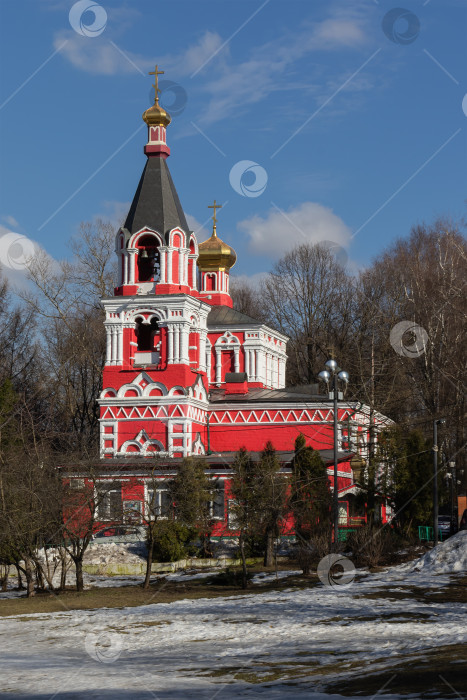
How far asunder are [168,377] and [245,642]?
21.8m

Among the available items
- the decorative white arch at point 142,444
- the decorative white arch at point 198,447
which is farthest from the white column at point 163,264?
the decorative white arch at point 198,447

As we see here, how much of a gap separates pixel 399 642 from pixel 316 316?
4260 cm

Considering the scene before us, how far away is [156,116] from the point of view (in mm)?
38250

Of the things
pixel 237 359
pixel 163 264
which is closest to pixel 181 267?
pixel 163 264

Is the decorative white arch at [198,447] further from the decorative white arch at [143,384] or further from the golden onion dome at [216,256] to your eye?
the golden onion dome at [216,256]

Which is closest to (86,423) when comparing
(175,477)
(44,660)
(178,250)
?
(178,250)

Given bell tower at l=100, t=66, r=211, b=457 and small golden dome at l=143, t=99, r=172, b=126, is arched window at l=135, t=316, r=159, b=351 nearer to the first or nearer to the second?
bell tower at l=100, t=66, r=211, b=457

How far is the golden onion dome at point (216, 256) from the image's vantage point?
4774 centimetres

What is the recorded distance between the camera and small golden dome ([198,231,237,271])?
4774cm

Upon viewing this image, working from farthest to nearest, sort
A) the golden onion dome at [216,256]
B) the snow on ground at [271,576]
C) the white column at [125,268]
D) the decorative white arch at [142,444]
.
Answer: the golden onion dome at [216,256]
the white column at [125,268]
the decorative white arch at [142,444]
the snow on ground at [271,576]

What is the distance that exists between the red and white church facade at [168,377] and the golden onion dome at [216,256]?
9153mm

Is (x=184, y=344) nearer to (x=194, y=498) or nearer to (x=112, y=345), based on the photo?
(x=112, y=345)

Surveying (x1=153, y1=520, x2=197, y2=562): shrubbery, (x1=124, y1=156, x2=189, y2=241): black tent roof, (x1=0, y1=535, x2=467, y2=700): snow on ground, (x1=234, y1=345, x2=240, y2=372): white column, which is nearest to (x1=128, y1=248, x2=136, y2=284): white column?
(x1=124, y1=156, x2=189, y2=241): black tent roof

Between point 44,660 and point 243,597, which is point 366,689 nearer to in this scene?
point 44,660
